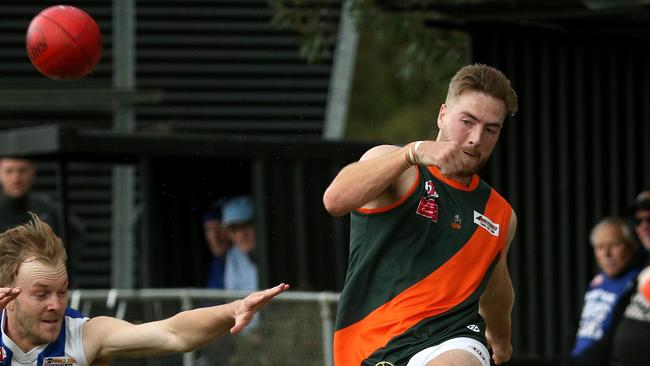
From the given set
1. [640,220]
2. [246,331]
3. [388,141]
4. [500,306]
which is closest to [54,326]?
[500,306]

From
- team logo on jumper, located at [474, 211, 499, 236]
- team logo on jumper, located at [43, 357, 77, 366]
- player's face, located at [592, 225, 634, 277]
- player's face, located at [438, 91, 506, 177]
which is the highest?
player's face, located at [438, 91, 506, 177]

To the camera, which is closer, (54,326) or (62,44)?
(54,326)

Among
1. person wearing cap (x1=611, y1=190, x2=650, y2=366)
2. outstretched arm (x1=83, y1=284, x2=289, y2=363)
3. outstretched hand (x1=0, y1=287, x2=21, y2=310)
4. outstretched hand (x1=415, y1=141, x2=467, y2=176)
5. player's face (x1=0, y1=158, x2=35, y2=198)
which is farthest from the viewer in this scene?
player's face (x1=0, y1=158, x2=35, y2=198)

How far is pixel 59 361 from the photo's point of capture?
6559 millimetres

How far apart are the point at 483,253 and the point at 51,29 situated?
10.8 ft

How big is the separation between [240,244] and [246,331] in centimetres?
127

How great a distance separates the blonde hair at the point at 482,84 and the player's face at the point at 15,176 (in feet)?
21.9

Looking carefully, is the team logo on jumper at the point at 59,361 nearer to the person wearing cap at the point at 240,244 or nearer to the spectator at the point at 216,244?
the person wearing cap at the point at 240,244

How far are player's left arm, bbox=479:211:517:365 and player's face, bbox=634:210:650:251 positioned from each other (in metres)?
4.07

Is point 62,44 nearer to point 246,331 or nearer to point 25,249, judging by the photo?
point 25,249

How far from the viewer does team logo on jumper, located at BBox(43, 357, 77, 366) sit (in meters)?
6.55

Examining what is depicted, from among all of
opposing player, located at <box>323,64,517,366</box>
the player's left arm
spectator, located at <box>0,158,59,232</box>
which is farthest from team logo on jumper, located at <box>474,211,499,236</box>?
spectator, located at <box>0,158,59,232</box>

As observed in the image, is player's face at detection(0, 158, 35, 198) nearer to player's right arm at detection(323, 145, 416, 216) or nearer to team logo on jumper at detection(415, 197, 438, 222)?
team logo on jumper at detection(415, 197, 438, 222)

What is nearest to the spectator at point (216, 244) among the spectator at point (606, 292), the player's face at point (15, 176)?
the player's face at point (15, 176)
